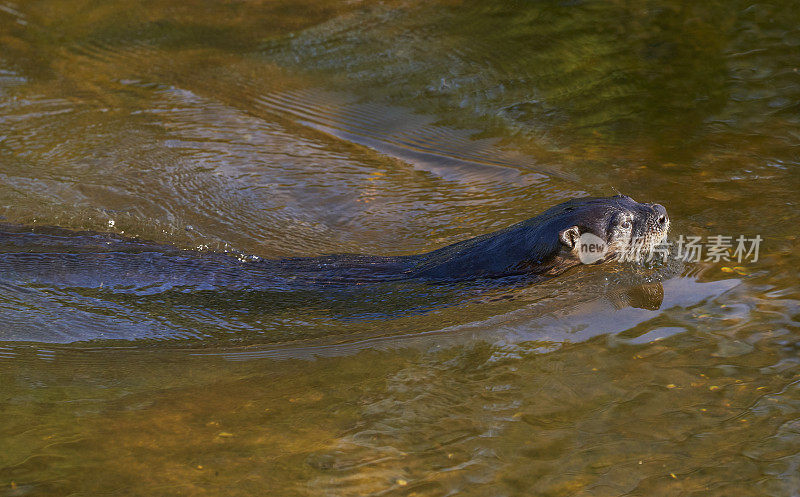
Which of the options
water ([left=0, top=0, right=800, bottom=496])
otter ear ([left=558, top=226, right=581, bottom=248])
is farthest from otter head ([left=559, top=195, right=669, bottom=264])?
water ([left=0, top=0, right=800, bottom=496])

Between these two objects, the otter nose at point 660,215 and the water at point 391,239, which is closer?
the water at point 391,239

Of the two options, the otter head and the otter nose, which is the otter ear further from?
the otter nose

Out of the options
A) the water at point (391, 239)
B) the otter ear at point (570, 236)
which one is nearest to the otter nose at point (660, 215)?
the water at point (391, 239)

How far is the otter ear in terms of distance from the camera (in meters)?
4.29

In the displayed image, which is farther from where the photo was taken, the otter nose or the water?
the otter nose

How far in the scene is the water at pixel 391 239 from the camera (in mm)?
3254

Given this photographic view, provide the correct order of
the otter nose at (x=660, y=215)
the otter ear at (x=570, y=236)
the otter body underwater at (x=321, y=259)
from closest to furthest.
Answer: the otter ear at (x=570, y=236) < the otter body underwater at (x=321, y=259) < the otter nose at (x=660, y=215)

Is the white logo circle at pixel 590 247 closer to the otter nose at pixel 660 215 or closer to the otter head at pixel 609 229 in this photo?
the otter head at pixel 609 229

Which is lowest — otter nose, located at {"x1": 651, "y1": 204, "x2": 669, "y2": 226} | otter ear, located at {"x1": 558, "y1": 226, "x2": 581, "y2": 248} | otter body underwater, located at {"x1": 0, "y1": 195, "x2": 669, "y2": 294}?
otter body underwater, located at {"x1": 0, "y1": 195, "x2": 669, "y2": 294}

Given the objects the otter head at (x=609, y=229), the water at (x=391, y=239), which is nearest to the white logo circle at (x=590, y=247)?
the otter head at (x=609, y=229)

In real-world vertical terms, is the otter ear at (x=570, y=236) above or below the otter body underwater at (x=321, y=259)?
above

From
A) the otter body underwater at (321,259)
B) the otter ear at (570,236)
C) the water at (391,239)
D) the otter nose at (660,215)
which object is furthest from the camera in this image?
the otter nose at (660,215)

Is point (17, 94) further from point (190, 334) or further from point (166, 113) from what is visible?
point (190, 334)

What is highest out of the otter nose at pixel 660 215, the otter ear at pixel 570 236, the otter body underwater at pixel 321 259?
the otter nose at pixel 660 215
